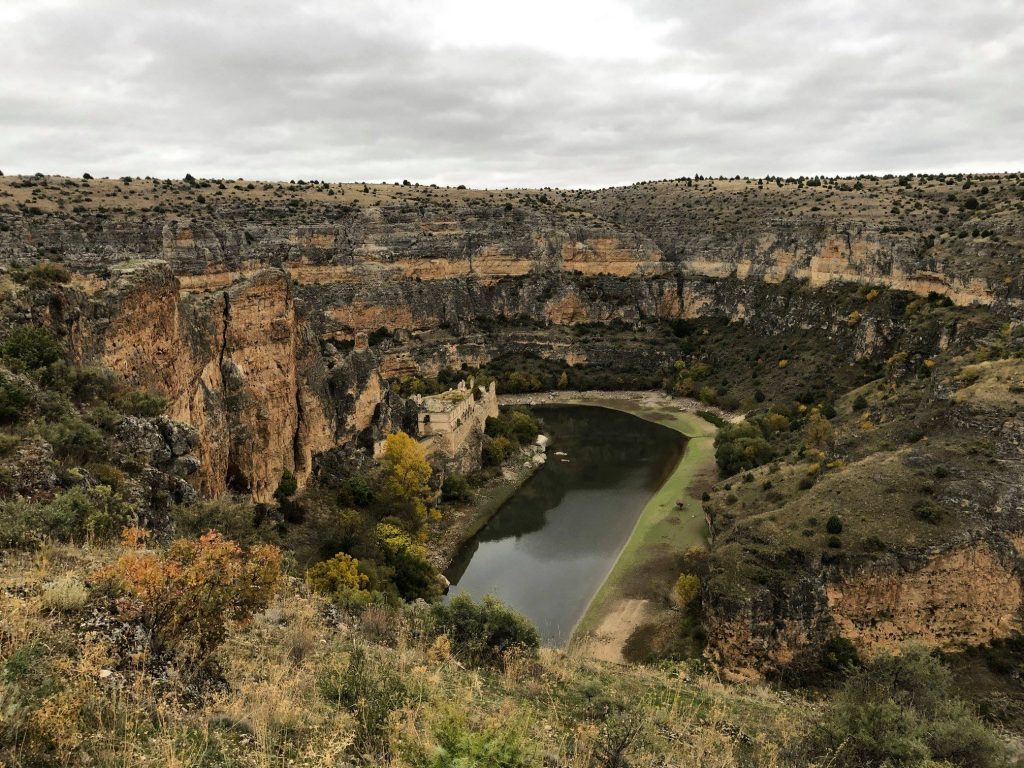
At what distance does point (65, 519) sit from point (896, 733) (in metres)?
13.6

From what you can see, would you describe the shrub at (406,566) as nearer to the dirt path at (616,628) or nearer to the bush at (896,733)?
the dirt path at (616,628)

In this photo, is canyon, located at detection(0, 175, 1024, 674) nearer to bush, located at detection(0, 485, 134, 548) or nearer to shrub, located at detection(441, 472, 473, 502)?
shrub, located at detection(441, 472, 473, 502)

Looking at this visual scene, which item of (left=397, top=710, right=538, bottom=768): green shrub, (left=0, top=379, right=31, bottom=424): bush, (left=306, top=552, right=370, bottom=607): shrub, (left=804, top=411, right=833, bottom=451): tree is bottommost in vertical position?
(left=306, top=552, right=370, bottom=607): shrub

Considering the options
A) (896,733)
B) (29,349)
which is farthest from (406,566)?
(896,733)

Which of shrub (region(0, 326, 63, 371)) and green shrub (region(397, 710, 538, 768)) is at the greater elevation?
shrub (region(0, 326, 63, 371))

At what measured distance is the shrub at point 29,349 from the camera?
1365 cm

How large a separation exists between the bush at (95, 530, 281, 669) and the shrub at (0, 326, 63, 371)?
8018 mm

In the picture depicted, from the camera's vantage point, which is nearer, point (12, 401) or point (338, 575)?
point (12, 401)

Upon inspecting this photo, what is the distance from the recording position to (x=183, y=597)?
7.38m

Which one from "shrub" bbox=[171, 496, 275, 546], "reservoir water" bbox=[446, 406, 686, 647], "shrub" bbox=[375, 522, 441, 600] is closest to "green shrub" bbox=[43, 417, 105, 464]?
"shrub" bbox=[171, 496, 275, 546]

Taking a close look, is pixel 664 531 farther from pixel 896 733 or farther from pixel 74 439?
pixel 74 439

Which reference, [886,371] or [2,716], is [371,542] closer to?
[2,716]

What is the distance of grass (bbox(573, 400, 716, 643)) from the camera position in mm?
29422

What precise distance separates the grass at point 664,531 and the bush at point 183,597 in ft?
64.1
